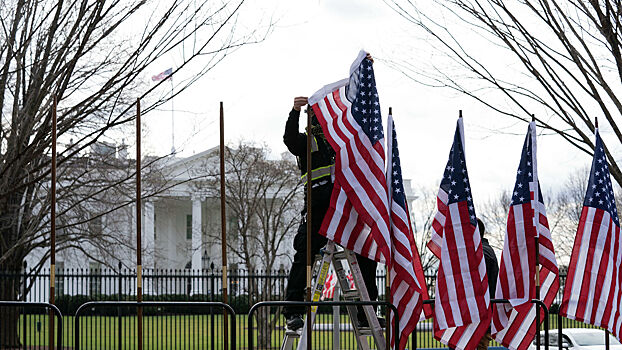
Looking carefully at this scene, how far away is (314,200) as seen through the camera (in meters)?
6.30

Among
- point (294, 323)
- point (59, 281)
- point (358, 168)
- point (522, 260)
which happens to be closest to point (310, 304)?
point (294, 323)

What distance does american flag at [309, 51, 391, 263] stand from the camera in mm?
5797

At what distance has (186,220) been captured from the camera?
58.2 metres

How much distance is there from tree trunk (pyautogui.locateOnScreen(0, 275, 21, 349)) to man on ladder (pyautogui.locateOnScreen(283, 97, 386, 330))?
1358 centimetres

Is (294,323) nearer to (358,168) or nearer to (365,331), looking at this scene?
(365,331)

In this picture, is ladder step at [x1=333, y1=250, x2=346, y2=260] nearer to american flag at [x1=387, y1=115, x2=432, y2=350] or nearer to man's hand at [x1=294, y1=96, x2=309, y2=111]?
american flag at [x1=387, y1=115, x2=432, y2=350]

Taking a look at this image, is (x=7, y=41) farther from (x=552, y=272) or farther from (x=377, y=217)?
(x=552, y=272)

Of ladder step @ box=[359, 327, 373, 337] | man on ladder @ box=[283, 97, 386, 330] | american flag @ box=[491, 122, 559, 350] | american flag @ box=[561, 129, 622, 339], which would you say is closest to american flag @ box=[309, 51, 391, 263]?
man on ladder @ box=[283, 97, 386, 330]

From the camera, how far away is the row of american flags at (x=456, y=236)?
5.88 metres

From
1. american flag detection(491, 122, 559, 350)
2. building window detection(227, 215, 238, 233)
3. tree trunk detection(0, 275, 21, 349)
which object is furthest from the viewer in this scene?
building window detection(227, 215, 238, 233)

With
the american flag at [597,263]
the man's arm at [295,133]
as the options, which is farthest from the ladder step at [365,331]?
the american flag at [597,263]

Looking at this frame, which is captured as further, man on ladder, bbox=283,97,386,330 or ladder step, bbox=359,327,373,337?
man on ladder, bbox=283,97,386,330

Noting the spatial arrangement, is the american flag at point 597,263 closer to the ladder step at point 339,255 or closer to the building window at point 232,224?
the ladder step at point 339,255

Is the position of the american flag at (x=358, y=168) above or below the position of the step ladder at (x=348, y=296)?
above
